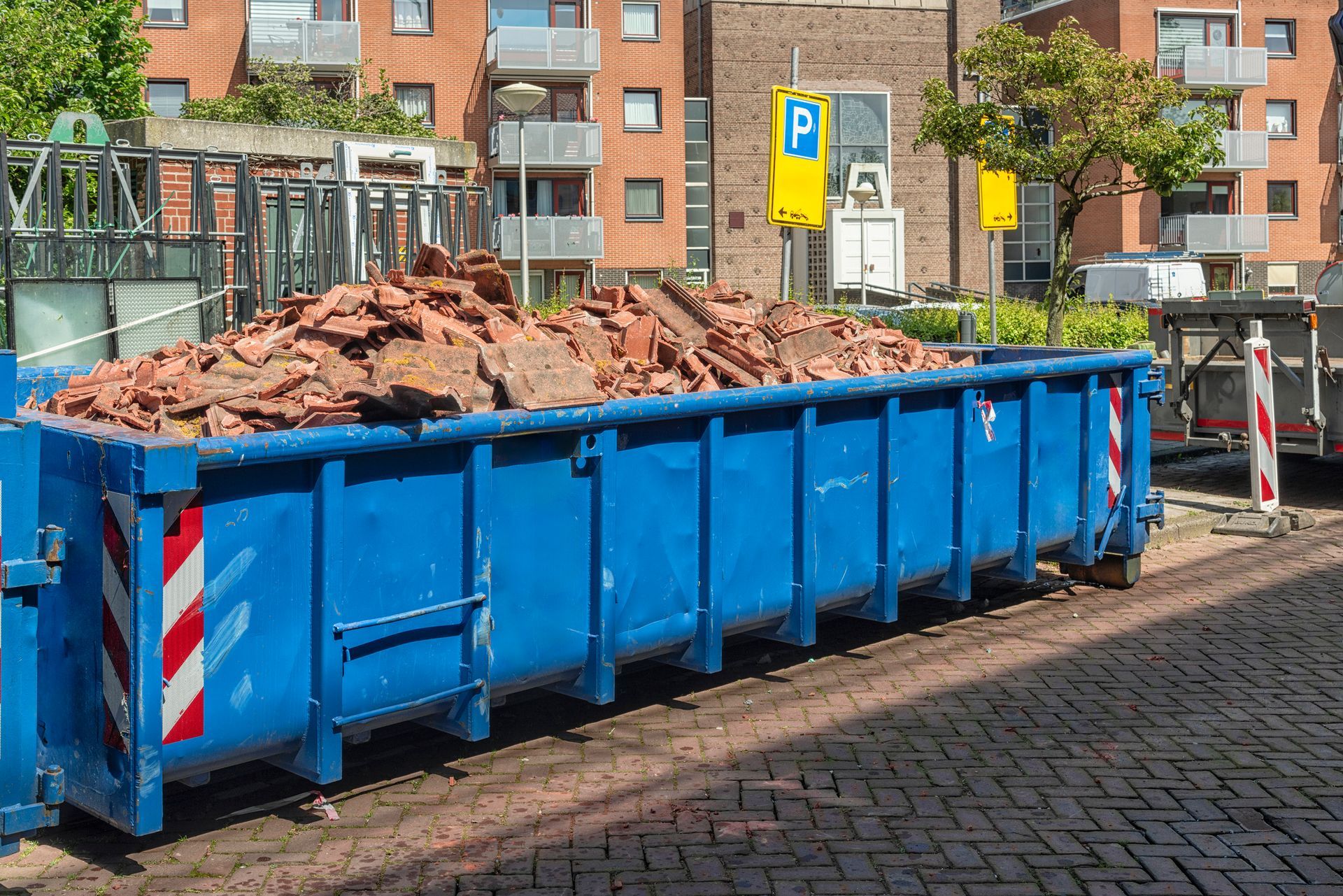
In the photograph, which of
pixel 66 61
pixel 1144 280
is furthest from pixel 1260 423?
pixel 1144 280

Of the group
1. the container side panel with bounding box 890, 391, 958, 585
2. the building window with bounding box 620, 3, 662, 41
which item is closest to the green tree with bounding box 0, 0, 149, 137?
the building window with bounding box 620, 3, 662, 41

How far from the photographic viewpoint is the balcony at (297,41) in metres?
44.3

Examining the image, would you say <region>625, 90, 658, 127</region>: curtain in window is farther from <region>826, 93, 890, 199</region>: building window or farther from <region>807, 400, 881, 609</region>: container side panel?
<region>807, 400, 881, 609</region>: container side panel

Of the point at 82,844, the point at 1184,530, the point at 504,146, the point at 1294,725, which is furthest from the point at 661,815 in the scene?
the point at 504,146

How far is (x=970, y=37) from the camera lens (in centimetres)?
5231

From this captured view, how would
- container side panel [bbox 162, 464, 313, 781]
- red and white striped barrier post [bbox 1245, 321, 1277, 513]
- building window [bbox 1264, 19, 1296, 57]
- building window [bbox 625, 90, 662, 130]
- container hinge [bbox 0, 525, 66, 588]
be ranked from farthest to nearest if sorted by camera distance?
building window [bbox 1264, 19, 1296, 57] → building window [bbox 625, 90, 662, 130] → red and white striped barrier post [bbox 1245, 321, 1277, 513] → container side panel [bbox 162, 464, 313, 781] → container hinge [bbox 0, 525, 66, 588]

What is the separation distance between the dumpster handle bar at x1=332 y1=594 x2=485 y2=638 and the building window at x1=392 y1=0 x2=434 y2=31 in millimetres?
44092

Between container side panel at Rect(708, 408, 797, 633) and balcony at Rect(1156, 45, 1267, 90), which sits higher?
balcony at Rect(1156, 45, 1267, 90)

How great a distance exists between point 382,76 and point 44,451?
42377mm

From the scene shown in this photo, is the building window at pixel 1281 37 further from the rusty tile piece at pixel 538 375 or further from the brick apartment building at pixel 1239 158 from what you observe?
the rusty tile piece at pixel 538 375

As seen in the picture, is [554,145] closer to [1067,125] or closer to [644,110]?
[644,110]

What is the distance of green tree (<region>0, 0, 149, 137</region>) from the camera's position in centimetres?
2838

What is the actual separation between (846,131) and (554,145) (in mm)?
10920

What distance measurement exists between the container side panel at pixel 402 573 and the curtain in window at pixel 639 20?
4521cm
